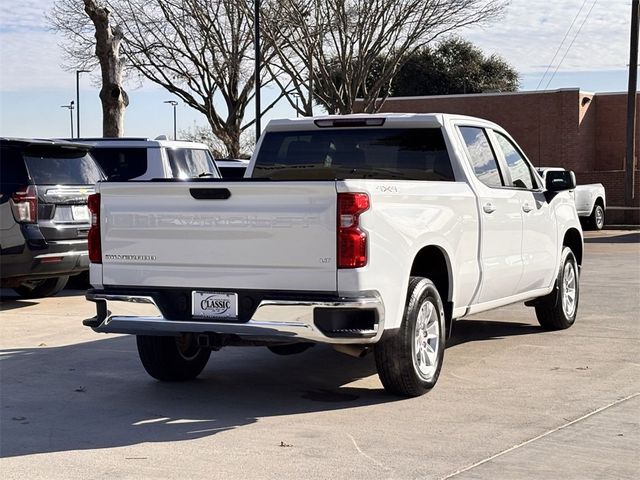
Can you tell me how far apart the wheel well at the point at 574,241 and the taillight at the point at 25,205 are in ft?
19.8

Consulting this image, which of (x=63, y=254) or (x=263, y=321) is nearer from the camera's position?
(x=263, y=321)

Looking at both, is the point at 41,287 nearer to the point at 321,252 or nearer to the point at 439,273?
the point at 439,273

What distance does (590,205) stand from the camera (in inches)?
1105

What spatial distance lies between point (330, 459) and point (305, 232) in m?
1.54

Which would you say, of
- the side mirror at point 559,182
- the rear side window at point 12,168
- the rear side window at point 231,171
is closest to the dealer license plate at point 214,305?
the side mirror at point 559,182

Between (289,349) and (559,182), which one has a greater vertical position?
(559,182)

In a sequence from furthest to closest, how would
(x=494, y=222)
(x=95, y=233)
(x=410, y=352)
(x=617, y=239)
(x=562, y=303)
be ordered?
(x=617, y=239) < (x=562, y=303) < (x=494, y=222) < (x=95, y=233) < (x=410, y=352)

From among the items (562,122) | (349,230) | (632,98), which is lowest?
(349,230)

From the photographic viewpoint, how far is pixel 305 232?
6938 millimetres

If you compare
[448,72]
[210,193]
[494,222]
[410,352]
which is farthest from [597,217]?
[448,72]

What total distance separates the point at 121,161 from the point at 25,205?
9.34ft

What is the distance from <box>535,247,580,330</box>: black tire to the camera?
10.7m

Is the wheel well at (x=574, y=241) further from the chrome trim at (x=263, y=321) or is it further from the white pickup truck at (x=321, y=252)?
the chrome trim at (x=263, y=321)

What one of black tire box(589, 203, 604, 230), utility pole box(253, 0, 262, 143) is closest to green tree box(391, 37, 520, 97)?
utility pole box(253, 0, 262, 143)
